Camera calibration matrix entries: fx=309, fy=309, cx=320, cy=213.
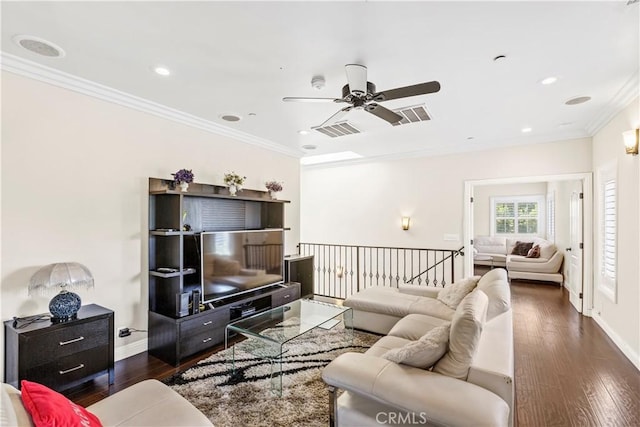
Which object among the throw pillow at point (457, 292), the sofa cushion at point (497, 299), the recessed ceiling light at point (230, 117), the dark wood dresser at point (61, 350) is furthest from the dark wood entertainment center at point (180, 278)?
the sofa cushion at point (497, 299)

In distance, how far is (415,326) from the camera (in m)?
2.94

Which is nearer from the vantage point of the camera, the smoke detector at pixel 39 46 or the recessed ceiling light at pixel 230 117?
the smoke detector at pixel 39 46

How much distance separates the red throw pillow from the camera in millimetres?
1198

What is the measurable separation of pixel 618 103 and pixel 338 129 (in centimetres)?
320

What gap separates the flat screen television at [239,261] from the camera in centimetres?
362

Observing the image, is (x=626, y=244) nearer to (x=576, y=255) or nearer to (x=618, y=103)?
(x=618, y=103)

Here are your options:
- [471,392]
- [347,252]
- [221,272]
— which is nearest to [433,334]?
[471,392]

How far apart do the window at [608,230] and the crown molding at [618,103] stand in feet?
1.97

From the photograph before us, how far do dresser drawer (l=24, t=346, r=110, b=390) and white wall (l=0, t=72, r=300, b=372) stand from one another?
22.4 inches

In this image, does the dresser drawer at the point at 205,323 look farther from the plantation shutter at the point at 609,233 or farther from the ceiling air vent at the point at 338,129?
the plantation shutter at the point at 609,233

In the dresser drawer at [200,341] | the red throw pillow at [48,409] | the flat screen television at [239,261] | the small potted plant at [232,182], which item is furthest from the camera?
the small potted plant at [232,182]

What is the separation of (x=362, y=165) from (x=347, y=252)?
1.96 meters

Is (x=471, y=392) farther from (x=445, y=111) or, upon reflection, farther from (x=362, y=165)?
(x=362, y=165)

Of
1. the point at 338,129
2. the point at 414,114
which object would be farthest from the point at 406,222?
the point at 414,114
